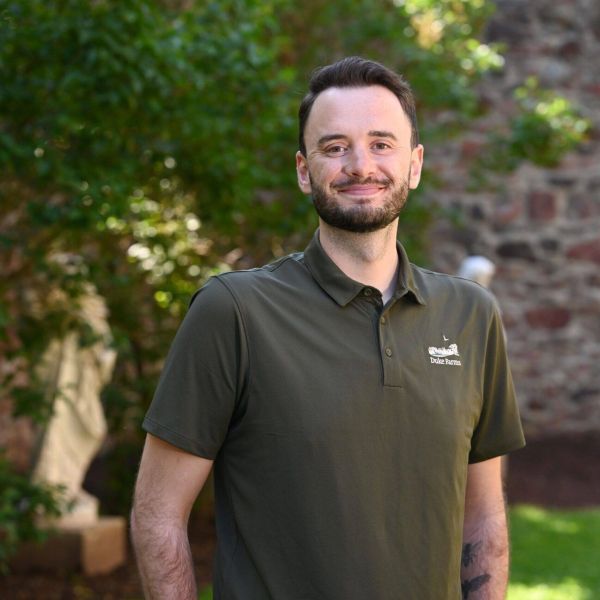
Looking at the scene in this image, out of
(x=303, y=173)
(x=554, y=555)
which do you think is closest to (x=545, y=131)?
(x=554, y=555)

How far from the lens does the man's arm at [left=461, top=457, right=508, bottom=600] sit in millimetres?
2332

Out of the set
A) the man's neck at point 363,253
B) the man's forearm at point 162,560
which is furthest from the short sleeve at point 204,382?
the man's neck at point 363,253

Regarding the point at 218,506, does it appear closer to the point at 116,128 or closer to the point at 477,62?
the point at 116,128

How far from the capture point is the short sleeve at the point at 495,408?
2.34 m

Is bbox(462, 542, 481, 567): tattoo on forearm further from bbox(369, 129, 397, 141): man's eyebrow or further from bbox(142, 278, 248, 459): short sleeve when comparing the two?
bbox(369, 129, 397, 141): man's eyebrow

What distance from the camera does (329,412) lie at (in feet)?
6.60

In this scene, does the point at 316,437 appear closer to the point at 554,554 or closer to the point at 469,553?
the point at 469,553

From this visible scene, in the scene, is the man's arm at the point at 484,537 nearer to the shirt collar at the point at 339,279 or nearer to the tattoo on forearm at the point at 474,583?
the tattoo on forearm at the point at 474,583

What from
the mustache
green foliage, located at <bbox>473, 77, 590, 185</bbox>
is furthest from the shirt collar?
green foliage, located at <bbox>473, 77, 590, 185</bbox>

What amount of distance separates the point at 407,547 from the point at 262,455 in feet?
1.01

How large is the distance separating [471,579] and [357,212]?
0.80 m

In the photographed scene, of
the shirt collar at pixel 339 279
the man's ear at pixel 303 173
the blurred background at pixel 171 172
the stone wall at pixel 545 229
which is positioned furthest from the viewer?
the stone wall at pixel 545 229

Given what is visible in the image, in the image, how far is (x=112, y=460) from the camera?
274 inches

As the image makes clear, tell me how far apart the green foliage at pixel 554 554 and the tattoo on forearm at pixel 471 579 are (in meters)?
3.47
